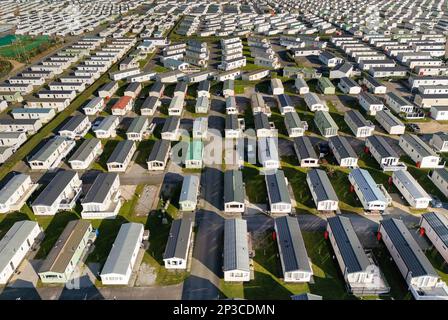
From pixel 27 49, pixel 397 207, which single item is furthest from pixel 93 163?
pixel 27 49

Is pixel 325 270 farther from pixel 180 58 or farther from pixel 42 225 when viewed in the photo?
pixel 180 58

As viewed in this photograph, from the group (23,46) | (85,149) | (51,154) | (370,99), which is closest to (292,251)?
(85,149)

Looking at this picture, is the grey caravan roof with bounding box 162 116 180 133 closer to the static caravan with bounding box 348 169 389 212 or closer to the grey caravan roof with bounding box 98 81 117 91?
the grey caravan roof with bounding box 98 81 117 91

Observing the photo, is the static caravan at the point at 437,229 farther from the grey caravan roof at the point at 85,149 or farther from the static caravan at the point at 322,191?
the grey caravan roof at the point at 85,149

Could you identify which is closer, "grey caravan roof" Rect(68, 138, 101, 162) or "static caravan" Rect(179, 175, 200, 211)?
"static caravan" Rect(179, 175, 200, 211)

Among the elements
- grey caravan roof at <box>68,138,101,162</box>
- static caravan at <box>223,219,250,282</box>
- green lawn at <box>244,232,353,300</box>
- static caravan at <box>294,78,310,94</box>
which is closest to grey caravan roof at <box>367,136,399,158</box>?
green lawn at <box>244,232,353,300</box>

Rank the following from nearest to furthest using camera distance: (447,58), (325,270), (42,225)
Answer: (325,270) → (42,225) → (447,58)

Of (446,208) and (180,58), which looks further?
(180,58)
